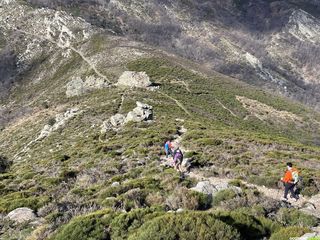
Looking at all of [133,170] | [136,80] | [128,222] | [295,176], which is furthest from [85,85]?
[128,222]

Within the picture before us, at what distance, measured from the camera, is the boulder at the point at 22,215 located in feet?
42.6

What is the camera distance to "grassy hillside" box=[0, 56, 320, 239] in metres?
10.7

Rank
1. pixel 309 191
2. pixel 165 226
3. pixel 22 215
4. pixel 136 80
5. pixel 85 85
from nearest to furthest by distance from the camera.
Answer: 1. pixel 165 226
2. pixel 22 215
3. pixel 309 191
4. pixel 136 80
5. pixel 85 85

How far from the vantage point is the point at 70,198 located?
16078mm

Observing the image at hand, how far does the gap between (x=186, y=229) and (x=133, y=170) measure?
518 inches

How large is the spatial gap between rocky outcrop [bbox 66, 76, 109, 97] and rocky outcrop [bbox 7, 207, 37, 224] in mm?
68281

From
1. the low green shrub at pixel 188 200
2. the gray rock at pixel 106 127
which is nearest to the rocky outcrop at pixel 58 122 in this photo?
the gray rock at pixel 106 127

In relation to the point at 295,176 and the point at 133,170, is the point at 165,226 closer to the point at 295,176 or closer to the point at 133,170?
the point at 295,176

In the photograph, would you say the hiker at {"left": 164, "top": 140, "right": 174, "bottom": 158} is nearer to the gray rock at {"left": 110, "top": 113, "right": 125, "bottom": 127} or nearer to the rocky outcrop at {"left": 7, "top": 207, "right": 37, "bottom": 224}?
the rocky outcrop at {"left": 7, "top": 207, "right": 37, "bottom": 224}

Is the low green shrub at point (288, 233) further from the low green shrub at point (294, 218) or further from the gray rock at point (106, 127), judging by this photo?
the gray rock at point (106, 127)

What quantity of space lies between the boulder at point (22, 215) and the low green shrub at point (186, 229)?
4977 mm

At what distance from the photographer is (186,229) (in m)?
9.24

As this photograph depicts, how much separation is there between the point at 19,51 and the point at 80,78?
158 feet

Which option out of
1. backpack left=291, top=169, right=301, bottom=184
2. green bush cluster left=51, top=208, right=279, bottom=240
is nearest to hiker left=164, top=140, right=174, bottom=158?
backpack left=291, top=169, right=301, bottom=184
